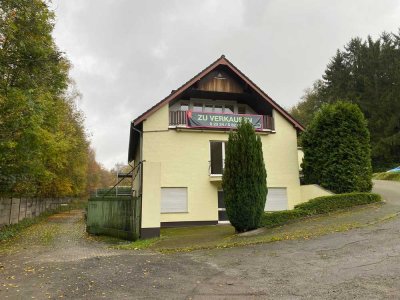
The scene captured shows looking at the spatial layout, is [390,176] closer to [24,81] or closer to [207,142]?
[207,142]

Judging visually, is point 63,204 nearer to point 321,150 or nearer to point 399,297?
point 321,150

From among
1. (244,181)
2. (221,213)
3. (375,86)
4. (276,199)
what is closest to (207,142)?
(221,213)

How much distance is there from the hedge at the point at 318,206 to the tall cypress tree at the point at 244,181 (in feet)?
2.88

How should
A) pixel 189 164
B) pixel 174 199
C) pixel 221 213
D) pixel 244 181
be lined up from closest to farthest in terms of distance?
pixel 244 181 < pixel 174 199 < pixel 189 164 < pixel 221 213

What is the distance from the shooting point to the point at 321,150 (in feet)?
64.1

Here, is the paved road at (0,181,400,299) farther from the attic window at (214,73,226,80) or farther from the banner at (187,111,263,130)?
the attic window at (214,73,226,80)

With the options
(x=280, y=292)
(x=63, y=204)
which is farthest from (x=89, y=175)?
(x=280, y=292)

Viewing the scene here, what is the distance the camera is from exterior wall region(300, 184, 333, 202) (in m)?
19.1

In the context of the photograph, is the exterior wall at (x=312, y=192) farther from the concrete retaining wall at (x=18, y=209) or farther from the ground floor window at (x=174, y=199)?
the concrete retaining wall at (x=18, y=209)

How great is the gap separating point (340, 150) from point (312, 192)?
297 centimetres

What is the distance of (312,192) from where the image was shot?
20.0 metres

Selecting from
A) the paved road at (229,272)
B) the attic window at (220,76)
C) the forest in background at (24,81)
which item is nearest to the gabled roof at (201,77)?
the attic window at (220,76)

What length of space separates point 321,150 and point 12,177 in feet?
53.2

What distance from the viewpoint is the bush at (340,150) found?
60.1 feet
